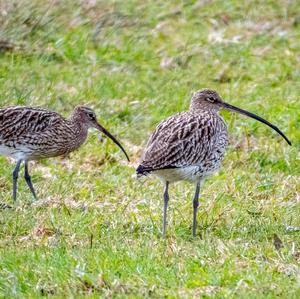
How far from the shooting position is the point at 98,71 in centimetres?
1457

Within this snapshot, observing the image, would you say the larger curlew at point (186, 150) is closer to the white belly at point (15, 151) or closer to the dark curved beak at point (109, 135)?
the dark curved beak at point (109, 135)

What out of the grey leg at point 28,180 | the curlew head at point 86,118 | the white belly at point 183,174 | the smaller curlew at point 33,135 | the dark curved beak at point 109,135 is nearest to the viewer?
the white belly at point 183,174

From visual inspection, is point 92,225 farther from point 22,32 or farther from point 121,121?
point 22,32

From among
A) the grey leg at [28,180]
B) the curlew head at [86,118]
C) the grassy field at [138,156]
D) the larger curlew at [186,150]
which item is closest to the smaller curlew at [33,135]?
the grey leg at [28,180]

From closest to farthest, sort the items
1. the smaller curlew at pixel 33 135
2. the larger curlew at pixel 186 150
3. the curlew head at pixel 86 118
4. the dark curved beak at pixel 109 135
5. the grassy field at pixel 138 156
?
the grassy field at pixel 138 156 → the larger curlew at pixel 186 150 → the smaller curlew at pixel 33 135 → the dark curved beak at pixel 109 135 → the curlew head at pixel 86 118

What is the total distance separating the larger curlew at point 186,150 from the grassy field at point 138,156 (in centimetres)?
41

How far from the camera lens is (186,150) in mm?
9711

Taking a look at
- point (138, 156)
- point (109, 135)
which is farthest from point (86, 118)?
point (138, 156)

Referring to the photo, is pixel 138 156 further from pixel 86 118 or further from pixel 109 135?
pixel 86 118

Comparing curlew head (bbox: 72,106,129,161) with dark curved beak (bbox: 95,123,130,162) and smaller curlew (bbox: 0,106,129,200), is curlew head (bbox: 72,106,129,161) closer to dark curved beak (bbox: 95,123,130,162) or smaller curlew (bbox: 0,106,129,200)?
dark curved beak (bbox: 95,123,130,162)

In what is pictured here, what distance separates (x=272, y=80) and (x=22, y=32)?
337cm

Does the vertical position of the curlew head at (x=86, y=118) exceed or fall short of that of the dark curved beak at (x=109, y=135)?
it exceeds it

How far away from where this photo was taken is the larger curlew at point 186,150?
31.3ft

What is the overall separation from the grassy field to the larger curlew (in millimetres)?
406
